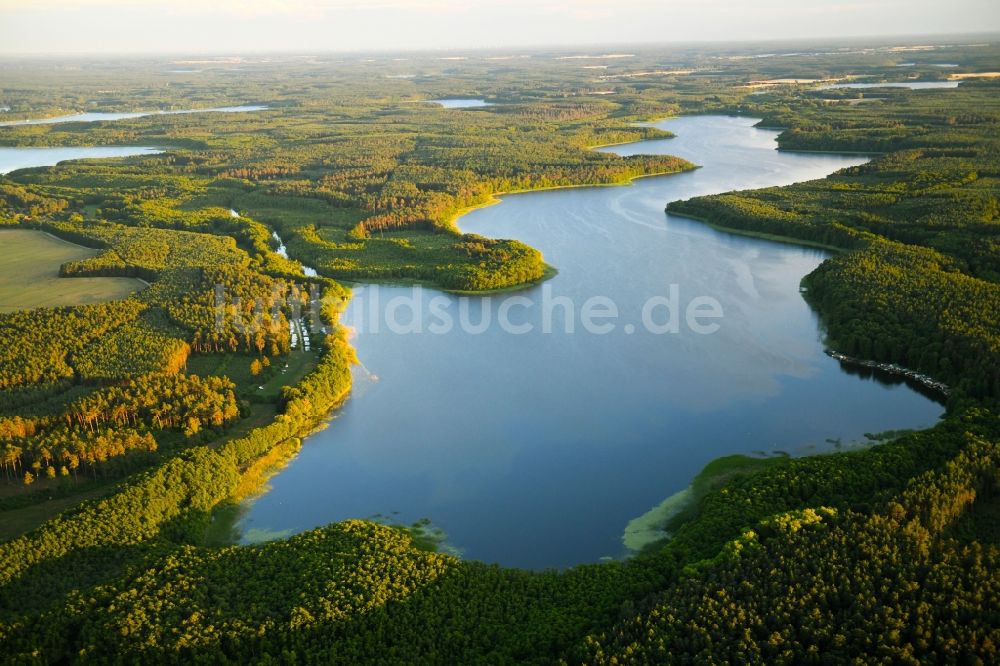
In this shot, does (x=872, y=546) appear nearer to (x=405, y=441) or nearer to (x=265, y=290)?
(x=405, y=441)

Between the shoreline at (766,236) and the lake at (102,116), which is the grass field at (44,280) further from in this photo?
the lake at (102,116)

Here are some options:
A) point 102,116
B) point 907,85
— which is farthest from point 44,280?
point 907,85

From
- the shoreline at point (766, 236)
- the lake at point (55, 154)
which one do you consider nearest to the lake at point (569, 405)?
the shoreline at point (766, 236)

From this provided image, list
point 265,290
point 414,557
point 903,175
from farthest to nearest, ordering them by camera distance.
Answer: point 903,175 < point 265,290 < point 414,557

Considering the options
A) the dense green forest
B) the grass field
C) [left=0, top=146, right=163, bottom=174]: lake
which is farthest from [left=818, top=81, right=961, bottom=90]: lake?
the grass field

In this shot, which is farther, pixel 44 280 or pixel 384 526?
pixel 44 280

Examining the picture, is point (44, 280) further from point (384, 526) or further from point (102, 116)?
point (102, 116)

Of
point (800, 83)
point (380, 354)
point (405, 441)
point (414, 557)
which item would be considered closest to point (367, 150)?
point (380, 354)
